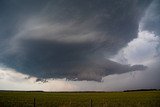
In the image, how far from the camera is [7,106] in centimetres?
3002

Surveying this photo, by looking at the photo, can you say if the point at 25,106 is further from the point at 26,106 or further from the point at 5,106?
the point at 5,106

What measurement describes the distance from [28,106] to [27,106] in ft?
0.44

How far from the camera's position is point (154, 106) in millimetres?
32219

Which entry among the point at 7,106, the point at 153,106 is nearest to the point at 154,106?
the point at 153,106

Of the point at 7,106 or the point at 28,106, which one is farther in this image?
the point at 28,106

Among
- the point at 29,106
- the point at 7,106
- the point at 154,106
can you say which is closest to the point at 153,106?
the point at 154,106

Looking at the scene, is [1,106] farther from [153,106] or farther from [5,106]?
[153,106]

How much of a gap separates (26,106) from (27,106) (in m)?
0.15

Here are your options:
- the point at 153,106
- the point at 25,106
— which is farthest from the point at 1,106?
the point at 153,106

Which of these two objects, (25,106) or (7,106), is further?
(25,106)

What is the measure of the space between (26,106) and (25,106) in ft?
0.49

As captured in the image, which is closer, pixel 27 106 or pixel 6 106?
pixel 6 106

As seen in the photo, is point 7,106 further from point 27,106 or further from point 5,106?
point 27,106

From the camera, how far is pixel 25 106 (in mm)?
32750
